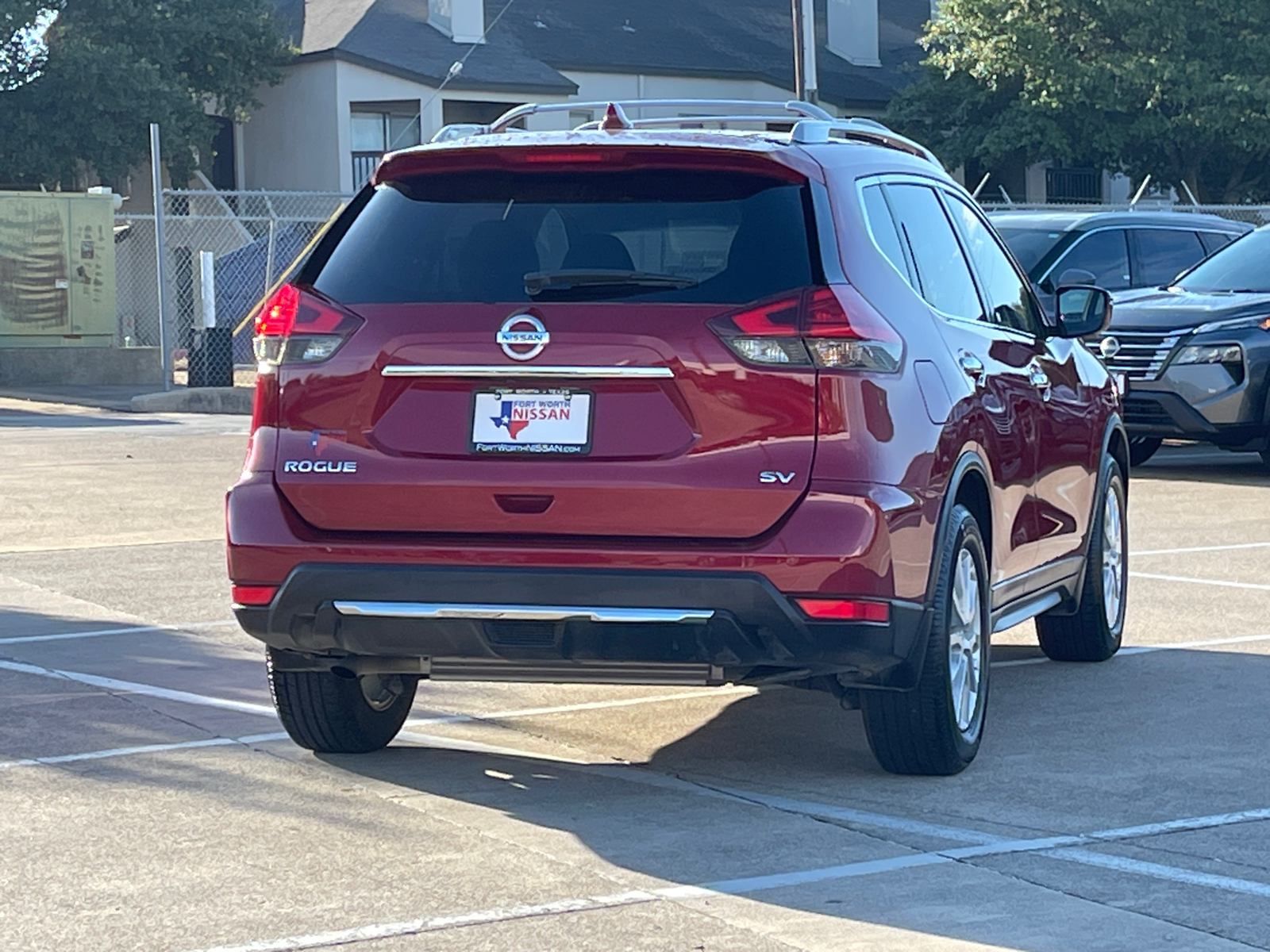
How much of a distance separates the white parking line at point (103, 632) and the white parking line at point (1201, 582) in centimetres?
438

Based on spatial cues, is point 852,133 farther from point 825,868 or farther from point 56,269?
point 56,269

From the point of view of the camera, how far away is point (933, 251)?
6.77 meters

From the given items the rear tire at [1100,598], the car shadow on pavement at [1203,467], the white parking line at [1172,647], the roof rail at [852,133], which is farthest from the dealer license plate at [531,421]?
the car shadow on pavement at [1203,467]

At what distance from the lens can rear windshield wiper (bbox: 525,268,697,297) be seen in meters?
5.72

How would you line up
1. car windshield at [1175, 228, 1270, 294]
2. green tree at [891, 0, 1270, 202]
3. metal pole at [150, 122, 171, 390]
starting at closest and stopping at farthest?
1. car windshield at [1175, 228, 1270, 294]
2. metal pole at [150, 122, 171, 390]
3. green tree at [891, 0, 1270, 202]

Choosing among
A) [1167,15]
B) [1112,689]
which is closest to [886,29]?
[1167,15]

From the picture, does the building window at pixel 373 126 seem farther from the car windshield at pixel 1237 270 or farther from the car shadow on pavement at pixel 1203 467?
the car windshield at pixel 1237 270

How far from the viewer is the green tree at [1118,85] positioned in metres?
44.1

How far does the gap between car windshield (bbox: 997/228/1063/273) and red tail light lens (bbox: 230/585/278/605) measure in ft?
40.2

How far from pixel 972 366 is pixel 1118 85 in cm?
3990

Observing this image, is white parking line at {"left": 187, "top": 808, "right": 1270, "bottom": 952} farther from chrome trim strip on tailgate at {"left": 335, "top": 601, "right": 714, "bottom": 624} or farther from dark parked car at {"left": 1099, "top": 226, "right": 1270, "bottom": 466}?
dark parked car at {"left": 1099, "top": 226, "right": 1270, "bottom": 466}

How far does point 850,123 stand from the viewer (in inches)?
267

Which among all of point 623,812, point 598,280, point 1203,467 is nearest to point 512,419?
point 598,280

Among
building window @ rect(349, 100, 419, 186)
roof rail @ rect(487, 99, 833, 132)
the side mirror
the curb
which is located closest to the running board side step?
roof rail @ rect(487, 99, 833, 132)
